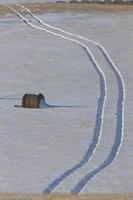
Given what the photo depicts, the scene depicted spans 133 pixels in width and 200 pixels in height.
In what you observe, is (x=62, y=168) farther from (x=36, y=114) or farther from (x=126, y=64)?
(x=126, y=64)

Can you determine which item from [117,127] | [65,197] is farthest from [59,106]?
[65,197]

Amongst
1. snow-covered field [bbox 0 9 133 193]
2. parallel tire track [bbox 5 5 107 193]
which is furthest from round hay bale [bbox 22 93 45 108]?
parallel tire track [bbox 5 5 107 193]

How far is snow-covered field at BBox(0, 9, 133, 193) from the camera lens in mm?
12359

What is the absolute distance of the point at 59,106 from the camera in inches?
671

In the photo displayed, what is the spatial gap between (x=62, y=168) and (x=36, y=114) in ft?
12.5

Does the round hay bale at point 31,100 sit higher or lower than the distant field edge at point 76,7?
higher

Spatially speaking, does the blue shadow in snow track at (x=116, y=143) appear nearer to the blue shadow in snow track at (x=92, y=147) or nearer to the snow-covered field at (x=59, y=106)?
the snow-covered field at (x=59, y=106)

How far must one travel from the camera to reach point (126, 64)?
71.4 feet

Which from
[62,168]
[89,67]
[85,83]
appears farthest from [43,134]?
[89,67]

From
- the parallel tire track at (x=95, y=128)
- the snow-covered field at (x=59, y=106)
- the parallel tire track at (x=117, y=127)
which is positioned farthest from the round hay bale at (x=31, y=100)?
the parallel tire track at (x=117, y=127)

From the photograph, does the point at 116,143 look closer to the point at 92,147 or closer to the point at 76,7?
the point at 92,147

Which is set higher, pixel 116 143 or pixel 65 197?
pixel 65 197

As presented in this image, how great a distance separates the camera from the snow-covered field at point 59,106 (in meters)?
12.4

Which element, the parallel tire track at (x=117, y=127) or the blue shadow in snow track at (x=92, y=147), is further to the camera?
the parallel tire track at (x=117, y=127)
